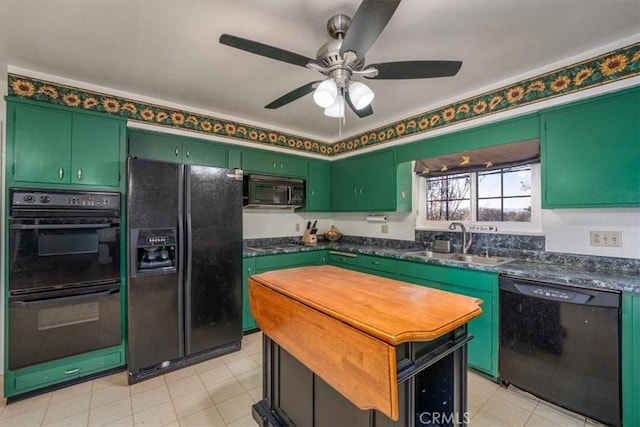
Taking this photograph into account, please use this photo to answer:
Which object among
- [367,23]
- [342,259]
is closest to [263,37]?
[367,23]

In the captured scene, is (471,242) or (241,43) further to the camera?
(471,242)

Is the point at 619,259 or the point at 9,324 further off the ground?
the point at 619,259

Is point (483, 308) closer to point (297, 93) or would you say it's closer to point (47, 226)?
point (297, 93)

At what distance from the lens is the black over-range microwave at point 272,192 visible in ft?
10.9

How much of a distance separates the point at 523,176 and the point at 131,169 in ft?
11.2

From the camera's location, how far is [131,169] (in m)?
2.21

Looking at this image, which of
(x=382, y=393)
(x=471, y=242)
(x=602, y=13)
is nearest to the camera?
(x=382, y=393)

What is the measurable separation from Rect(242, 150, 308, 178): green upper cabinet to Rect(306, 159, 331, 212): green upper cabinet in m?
0.14

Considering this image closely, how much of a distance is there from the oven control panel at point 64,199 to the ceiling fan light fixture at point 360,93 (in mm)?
2099

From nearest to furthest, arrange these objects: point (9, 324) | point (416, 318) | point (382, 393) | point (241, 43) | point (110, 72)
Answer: point (382, 393) < point (416, 318) < point (241, 43) < point (9, 324) < point (110, 72)

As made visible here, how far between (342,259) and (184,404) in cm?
215

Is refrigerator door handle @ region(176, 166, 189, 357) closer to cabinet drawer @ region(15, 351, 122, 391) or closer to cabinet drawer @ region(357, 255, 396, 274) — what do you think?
cabinet drawer @ region(15, 351, 122, 391)

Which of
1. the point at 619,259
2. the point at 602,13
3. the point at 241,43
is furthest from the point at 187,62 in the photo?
the point at 619,259

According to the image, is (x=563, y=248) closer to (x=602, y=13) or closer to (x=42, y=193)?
(x=602, y=13)
